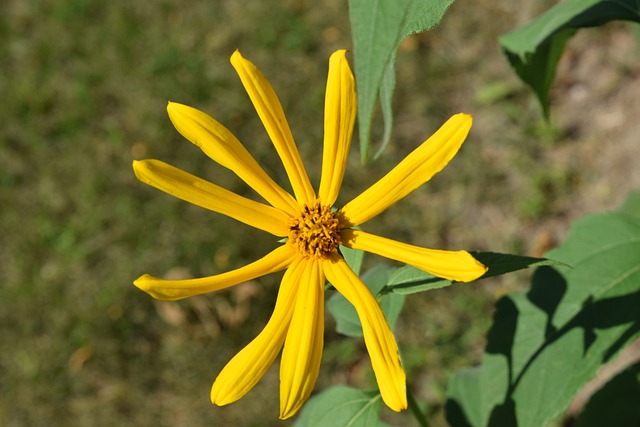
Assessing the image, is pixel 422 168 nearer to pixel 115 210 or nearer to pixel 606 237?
pixel 606 237

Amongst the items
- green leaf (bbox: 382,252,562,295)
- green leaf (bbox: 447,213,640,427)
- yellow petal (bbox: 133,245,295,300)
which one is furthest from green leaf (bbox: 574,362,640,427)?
yellow petal (bbox: 133,245,295,300)

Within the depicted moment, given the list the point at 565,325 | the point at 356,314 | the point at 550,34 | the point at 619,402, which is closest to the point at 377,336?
the point at 356,314

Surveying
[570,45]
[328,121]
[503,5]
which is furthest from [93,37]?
[328,121]

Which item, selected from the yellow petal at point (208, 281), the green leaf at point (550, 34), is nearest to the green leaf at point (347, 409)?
the yellow petal at point (208, 281)

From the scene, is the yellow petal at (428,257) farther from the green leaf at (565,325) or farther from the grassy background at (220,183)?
the grassy background at (220,183)

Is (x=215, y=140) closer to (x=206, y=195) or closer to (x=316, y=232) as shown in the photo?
(x=206, y=195)
